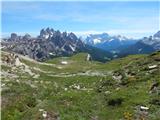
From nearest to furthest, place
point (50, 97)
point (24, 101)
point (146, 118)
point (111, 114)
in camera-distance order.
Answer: point (146, 118), point (111, 114), point (24, 101), point (50, 97)

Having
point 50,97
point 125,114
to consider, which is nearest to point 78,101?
point 50,97

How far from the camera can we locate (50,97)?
41.5 m

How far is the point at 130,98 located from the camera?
4000cm

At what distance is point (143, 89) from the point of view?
43812 millimetres

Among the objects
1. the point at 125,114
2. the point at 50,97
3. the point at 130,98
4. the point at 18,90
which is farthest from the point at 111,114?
the point at 18,90

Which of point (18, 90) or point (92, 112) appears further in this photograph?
point (18, 90)

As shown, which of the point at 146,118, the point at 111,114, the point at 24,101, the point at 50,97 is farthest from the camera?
the point at 50,97

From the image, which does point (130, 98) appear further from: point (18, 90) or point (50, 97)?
point (18, 90)

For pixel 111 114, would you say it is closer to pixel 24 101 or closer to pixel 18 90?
pixel 24 101

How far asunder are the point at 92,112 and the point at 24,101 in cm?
734

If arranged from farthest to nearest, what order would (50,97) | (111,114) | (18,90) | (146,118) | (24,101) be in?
(18,90), (50,97), (24,101), (111,114), (146,118)

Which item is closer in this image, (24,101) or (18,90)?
(24,101)

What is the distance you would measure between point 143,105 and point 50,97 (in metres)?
10.7

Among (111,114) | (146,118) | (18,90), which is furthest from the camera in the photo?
(18,90)
